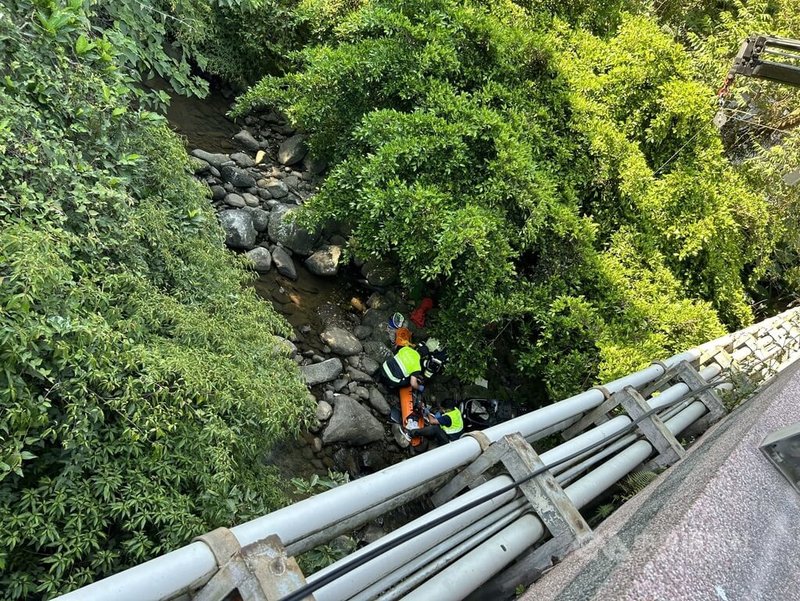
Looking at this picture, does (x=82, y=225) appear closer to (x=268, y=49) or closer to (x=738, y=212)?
(x=268, y=49)

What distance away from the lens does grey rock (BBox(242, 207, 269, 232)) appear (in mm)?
6617

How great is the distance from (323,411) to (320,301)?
177 cm

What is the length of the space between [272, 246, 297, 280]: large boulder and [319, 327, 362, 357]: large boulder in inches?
37.8

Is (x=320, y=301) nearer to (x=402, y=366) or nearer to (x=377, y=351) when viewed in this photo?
(x=377, y=351)

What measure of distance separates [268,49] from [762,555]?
9.47 metres

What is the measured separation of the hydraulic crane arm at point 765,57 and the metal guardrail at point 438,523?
4.89 metres

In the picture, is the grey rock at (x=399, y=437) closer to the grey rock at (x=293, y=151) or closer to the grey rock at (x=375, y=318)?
the grey rock at (x=375, y=318)

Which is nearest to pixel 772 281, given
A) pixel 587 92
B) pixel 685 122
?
pixel 685 122

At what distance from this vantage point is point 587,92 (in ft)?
22.8

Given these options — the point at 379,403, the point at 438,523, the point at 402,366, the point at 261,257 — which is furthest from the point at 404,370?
the point at 438,523

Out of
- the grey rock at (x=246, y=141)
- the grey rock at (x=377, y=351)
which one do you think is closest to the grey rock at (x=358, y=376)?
the grey rock at (x=377, y=351)

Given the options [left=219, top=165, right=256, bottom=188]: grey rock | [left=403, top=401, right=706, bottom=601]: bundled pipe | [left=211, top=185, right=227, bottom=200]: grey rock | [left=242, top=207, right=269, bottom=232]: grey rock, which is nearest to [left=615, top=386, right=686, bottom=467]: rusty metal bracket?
[left=403, top=401, right=706, bottom=601]: bundled pipe

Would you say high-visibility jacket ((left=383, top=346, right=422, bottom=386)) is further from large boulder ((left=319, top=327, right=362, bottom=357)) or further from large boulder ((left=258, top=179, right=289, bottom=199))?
large boulder ((left=258, top=179, right=289, bottom=199))

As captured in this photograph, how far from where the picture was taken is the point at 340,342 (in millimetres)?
5992
